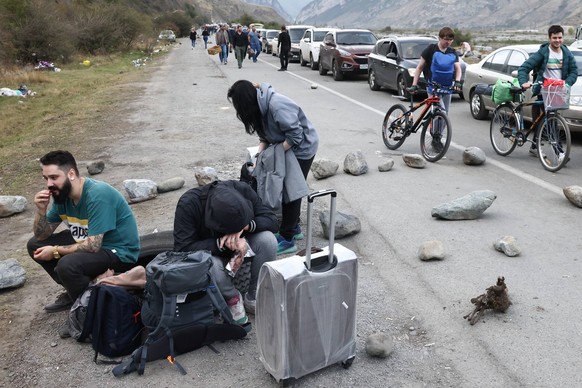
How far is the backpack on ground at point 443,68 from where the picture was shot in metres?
8.57

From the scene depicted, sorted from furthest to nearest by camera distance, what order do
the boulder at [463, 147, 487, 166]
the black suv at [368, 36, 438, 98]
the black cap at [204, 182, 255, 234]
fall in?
the black suv at [368, 36, 438, 98], the boulder at [463, 147, 487, 166], the black cap at [204, 182, 255, 234]

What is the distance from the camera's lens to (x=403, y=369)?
358cm

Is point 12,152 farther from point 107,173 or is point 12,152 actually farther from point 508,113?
point 508,113

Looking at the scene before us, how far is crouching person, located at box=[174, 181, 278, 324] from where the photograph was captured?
3.80 metres

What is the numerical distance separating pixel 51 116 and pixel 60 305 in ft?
38.9

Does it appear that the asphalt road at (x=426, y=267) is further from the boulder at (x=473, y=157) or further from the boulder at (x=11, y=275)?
the boulder at (x=11, y=275)

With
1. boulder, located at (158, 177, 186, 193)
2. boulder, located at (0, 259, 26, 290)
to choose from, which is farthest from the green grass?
boulder, located at (0, 259, 26, 290)

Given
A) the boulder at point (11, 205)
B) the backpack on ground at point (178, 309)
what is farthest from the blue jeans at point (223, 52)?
the backpack on ground at point (178, 309)

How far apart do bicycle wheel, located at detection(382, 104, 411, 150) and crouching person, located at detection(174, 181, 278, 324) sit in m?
5.54

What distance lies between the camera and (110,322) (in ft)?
12.3

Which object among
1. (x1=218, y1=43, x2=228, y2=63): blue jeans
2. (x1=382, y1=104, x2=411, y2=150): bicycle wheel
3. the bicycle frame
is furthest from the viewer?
(x1=218, y1=43, x2=228, y2=63): blue jeans

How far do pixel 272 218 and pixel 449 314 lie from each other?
1417 mm

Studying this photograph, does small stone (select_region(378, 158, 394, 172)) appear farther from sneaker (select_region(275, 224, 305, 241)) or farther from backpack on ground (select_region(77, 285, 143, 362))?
backpack on ground (select_region(77, 285, 143, 362))

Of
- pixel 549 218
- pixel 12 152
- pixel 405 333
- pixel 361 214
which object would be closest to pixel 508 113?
pixel 549 218
